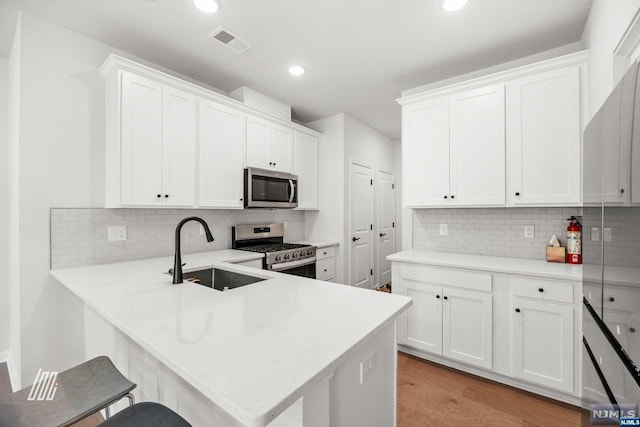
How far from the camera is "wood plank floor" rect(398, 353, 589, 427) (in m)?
1.84

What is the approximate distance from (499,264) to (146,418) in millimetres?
2496

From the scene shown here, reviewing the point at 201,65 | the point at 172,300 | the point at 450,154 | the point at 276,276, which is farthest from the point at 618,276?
the point at 201,65

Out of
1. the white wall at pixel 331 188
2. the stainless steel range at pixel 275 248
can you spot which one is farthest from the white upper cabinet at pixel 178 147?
the white wall at pixel 331 188

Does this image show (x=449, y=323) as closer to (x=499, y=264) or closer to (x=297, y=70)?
(x=499, y=264)

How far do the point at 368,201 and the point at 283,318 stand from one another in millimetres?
3693

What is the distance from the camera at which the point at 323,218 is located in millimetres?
4059

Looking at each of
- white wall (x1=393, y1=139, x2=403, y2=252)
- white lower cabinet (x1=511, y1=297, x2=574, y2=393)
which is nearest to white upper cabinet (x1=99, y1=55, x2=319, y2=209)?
white lower cabinet (x1=511, y1=297, x2=574, y2=393)

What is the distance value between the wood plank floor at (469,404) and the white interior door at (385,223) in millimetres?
2559

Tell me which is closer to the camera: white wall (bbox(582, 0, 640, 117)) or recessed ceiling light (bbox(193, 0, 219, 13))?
white wall (bbox(582, 0, 640, 117))

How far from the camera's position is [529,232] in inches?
99.8

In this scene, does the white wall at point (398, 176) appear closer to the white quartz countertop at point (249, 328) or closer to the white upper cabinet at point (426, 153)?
the white upper cabinet at point (426, 153)

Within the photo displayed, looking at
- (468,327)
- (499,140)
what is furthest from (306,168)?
(468,327)

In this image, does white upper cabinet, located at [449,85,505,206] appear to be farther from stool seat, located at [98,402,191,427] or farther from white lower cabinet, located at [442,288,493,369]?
stool seat, located at [98,402,191,427]

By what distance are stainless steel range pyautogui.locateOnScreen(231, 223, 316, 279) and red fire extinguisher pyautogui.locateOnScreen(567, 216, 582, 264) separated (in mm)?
2399
